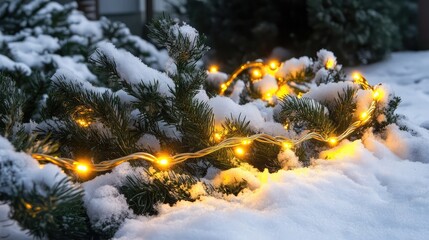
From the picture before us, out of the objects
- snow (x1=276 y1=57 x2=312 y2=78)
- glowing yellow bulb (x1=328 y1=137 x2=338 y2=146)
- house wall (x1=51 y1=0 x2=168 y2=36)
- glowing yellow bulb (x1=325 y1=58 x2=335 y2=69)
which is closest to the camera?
glowing yellow bulb (x1=328 y1=137 x2=338 y2=146)

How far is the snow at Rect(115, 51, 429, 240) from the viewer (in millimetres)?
1301

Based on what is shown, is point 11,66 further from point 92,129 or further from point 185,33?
point 185,33

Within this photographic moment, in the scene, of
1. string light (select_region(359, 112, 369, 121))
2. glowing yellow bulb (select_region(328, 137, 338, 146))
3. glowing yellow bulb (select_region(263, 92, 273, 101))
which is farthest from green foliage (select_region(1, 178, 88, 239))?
glowing yellow bulb (select_region(263, 92, 273, 101))

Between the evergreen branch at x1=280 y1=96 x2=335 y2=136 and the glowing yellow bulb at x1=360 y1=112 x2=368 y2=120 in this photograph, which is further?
the glowing yellow bulb at x1=360 y1=112 x2=368 y2=120

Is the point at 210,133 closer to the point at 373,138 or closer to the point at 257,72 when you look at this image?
the point at 373,138

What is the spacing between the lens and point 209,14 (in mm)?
6934

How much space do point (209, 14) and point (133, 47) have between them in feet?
6.27

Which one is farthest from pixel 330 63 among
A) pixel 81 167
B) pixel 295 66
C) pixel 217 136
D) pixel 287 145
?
pixel 81 167

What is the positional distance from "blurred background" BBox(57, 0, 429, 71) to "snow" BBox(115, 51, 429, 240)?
14.2 feet

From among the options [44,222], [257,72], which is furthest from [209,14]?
[44,222]

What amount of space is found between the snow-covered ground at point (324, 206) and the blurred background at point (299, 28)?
436 centimetres

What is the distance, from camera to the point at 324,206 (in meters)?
1.44

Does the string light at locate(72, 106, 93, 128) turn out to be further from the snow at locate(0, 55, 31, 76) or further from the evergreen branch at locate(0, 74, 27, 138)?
the snow at locate(0, 55, 31, 76)

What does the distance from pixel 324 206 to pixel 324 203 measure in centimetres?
2
